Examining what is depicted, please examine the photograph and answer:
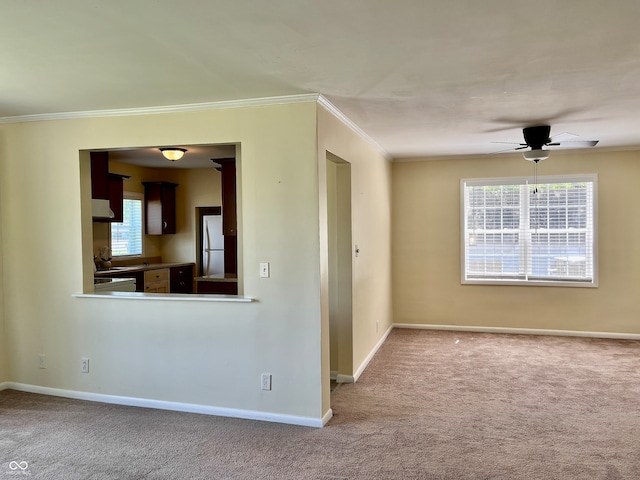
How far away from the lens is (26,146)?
13.3 ft

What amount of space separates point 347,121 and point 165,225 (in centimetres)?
436

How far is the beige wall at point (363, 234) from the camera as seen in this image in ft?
11.7

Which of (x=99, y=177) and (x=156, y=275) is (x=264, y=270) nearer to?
(x=99, y=177)

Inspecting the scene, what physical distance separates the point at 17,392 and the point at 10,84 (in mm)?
2630

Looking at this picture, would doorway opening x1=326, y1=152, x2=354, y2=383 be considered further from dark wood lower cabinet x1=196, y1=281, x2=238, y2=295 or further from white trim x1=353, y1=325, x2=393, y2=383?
dark wood lower cabinet x1=196, y1=281, x2=238, y2=295

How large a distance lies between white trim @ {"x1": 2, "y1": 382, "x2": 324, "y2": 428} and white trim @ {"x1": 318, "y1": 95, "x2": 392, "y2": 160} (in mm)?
2300

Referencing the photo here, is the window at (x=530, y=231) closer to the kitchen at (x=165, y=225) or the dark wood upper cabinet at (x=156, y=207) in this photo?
the kitchen at (x=165, y=225)

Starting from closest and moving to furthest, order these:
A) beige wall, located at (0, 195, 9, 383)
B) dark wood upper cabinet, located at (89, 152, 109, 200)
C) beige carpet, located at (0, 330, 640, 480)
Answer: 1. beige carpet, located at (0, 330, 640, 480)
2. beige wall, located at (0, 195, 9, 383)
3. dark wood upper cabinet, located at (89, 152, 109, 200)

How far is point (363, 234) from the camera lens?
16.3 ft

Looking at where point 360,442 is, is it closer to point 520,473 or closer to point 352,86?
point 520,473

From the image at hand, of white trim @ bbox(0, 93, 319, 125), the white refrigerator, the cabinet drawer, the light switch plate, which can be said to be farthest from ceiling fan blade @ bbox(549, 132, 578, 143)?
the cabinet drawer

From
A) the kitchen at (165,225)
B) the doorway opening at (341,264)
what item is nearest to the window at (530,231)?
the doorway opening at (341,264)

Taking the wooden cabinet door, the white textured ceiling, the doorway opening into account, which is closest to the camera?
the white textured ceiling

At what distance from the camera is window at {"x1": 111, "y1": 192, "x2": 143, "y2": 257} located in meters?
6.89
